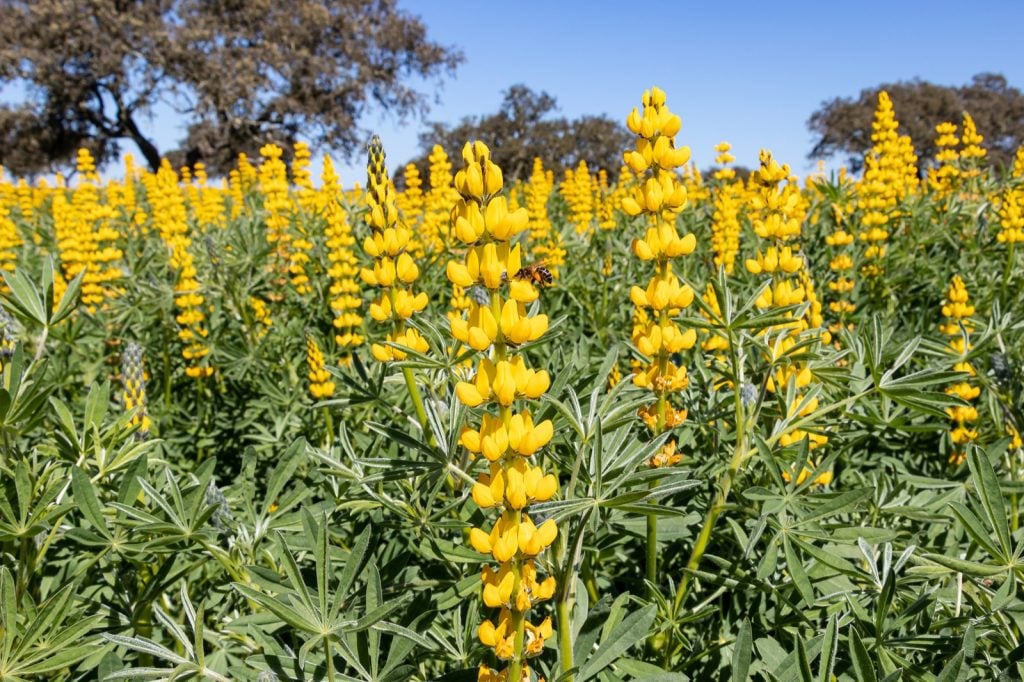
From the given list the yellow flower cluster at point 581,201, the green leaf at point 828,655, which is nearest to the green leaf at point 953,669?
the green leaf at point 828,655

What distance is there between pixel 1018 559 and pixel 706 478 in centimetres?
73

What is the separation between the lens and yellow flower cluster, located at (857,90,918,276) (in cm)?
446

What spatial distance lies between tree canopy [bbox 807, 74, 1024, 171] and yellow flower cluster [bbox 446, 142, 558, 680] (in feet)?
140

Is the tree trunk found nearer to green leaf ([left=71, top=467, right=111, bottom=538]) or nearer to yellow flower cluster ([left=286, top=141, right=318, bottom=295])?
yellow flower cluster ([left=286, top=141, right=318, bottom=295])

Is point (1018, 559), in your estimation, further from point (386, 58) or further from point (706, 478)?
point (386, 58)

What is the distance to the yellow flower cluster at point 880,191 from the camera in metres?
4.46

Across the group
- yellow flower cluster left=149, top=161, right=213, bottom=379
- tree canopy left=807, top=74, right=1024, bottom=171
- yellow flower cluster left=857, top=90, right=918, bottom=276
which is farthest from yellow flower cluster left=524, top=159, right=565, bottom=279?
tree canopy left=807, top=74, right=1024, bottom=171

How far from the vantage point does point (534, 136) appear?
38969 mm

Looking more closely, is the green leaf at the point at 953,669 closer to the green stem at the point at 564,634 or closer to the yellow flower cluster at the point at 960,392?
the green stem at the point at 564,634

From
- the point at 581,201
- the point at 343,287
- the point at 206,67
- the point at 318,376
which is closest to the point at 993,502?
the point at 318,376

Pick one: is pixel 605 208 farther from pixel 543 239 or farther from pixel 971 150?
pixel 971 150

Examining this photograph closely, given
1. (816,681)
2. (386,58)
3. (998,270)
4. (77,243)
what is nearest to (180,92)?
(386,58)

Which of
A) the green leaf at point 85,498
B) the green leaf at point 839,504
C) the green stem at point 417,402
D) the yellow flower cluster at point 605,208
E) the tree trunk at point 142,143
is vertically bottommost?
the green leaf at point 839,504

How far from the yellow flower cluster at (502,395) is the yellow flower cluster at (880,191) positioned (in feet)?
12.6
